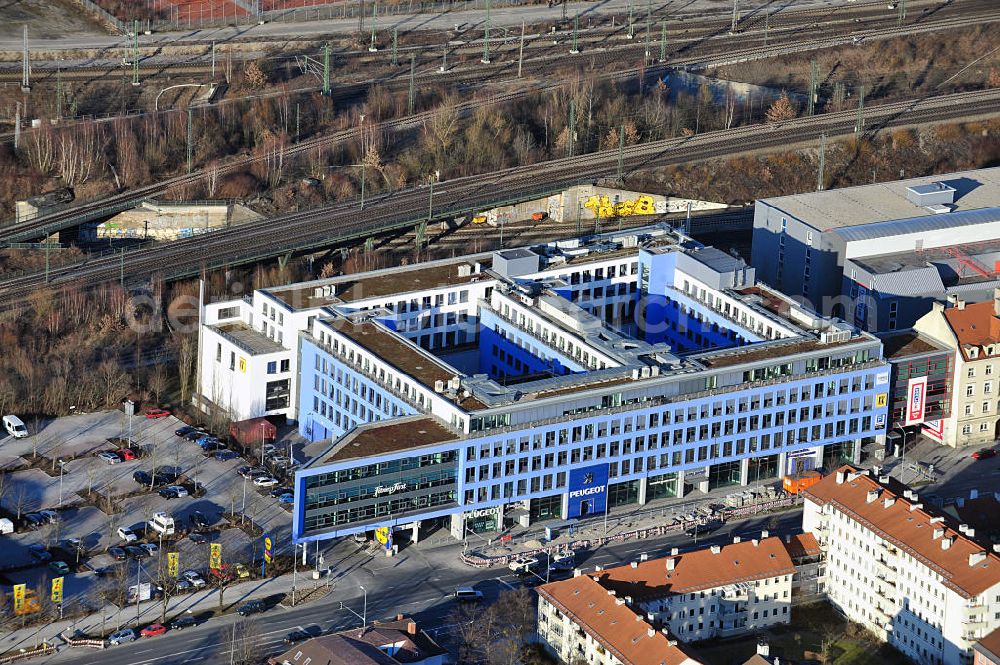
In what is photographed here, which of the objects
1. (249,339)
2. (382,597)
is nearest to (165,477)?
(249,339)

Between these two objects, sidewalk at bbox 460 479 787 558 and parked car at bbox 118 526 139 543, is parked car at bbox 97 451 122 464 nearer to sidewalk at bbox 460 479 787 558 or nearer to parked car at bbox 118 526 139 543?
parked car at bbox 118 526 139 543

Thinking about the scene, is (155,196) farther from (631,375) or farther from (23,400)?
(631,375)

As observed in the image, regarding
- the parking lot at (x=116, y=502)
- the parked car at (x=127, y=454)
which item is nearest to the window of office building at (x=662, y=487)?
the parking lot at (x=116, y=502)

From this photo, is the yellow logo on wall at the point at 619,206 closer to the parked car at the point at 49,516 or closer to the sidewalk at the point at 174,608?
the sidewalk at the point at 174,608

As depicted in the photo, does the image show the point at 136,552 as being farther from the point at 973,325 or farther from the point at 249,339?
the point at 973,325

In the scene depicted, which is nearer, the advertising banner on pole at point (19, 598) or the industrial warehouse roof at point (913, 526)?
the industrial warehouse roof at point (913, 526)

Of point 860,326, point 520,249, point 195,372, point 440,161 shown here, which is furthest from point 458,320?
point 440,161

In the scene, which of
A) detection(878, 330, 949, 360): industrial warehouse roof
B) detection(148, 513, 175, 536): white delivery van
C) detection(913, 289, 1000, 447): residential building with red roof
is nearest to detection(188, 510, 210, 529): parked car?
detection(148, 513, 175, 536): white delivery van
